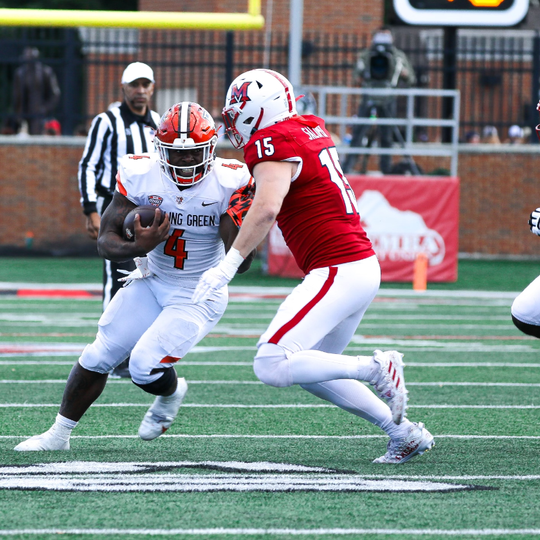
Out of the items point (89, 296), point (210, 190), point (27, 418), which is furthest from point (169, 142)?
point (89, 296)

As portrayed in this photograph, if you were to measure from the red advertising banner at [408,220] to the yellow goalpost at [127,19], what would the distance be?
487 cm

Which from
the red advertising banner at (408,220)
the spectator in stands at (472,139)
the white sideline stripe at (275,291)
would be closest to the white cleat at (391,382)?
the white sideline stripe at (275,291)

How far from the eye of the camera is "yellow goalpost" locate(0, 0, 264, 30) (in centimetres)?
853

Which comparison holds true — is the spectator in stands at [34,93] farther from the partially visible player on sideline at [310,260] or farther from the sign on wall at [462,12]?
the partially visible player on sideline at [310,260]

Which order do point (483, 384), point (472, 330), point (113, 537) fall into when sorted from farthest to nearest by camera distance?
point (472, 330), point (483, 384), point (113, 537)

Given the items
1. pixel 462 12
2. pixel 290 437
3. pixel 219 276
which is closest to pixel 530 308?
pixel 290 437

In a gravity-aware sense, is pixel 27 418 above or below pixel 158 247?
below

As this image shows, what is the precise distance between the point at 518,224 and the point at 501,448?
1283 centimetres

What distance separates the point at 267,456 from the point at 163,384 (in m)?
0.59

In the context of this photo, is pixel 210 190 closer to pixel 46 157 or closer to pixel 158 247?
pixel 158 247

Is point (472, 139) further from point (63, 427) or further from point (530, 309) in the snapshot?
point (63, 427)

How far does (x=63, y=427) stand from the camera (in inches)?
196

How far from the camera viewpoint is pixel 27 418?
580 centimetres

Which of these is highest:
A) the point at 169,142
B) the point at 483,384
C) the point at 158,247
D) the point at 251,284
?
the point at 169,142
